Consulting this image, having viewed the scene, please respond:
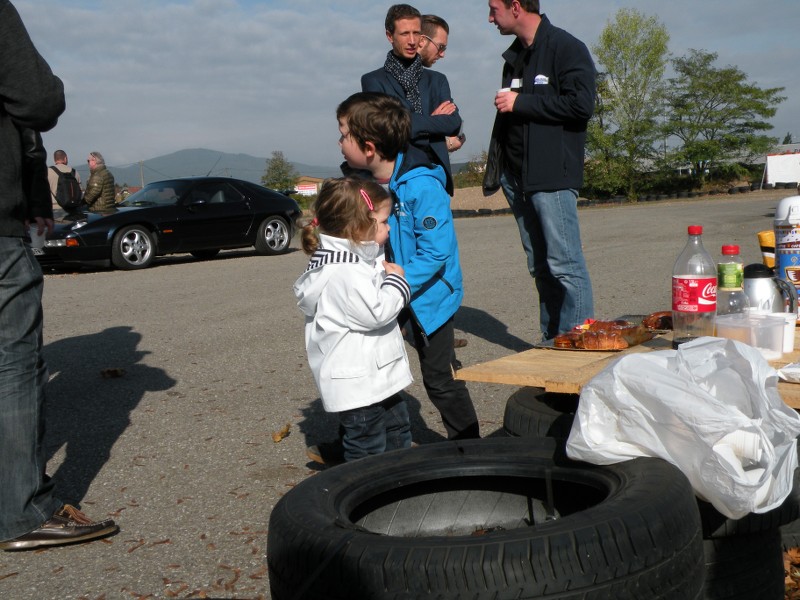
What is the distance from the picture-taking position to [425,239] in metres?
3.87

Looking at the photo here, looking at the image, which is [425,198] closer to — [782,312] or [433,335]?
[433,335]

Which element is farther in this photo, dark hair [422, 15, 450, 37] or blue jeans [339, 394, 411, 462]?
dark hair [422, 15, 450, 37]

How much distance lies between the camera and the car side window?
16.4 meters

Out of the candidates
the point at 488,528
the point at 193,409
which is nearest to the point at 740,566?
the point at 488,528

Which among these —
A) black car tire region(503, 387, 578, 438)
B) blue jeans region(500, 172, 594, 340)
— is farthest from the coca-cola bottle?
blue jeans region(500, 172, 594, 340)

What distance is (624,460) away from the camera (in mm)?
2328

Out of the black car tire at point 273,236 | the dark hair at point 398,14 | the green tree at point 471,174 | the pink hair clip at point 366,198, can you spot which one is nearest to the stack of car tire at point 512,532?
the pink hair clip at point 366,198

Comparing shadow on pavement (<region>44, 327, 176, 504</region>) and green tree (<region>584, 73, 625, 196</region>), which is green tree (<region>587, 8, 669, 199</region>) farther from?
shadow on pavement (<region>44, 327, 176, 504</region>)

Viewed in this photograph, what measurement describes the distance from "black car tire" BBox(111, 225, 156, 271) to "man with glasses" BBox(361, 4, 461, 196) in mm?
11053

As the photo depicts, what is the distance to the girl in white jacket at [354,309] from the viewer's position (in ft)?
11.2

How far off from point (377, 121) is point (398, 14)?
1.50 metres

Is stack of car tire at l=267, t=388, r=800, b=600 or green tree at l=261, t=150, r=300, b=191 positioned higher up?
green tree at l=261, t=150, r=300, b=191

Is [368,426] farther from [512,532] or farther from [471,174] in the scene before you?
[471,174]

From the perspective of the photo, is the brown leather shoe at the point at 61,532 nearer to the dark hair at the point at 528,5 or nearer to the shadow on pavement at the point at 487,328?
the dark hair at the point at 528,5
